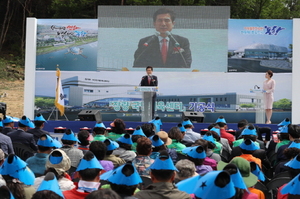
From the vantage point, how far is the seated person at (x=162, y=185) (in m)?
3.10

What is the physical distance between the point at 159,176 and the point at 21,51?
2292 centimetres

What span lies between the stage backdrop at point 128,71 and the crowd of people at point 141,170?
633 cm

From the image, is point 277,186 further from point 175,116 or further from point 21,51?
point 21,51

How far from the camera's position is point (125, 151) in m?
5.16

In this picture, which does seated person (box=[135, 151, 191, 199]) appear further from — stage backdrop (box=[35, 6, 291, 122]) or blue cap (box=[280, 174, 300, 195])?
stage backdrop (box=[35, 6, 291, 122])

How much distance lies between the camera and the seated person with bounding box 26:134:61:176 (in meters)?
4.54

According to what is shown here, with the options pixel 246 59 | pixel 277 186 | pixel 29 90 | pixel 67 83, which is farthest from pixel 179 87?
pixel 277 186

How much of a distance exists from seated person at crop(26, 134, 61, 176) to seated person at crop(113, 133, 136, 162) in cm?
66

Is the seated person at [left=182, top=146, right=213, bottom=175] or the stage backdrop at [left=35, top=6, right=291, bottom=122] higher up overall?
the stage backdrop at [left=35, top=6, right=291, bottom=122]

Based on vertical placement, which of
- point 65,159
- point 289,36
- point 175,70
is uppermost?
point 289,36

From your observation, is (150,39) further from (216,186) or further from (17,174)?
(216,186)

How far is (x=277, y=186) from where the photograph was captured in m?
4.14

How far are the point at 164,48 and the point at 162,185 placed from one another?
34.4ft

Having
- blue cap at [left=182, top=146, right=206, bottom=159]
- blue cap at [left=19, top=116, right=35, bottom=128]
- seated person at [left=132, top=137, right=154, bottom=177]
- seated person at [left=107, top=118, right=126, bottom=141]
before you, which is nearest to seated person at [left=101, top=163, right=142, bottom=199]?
blue cap at [left=182, top=146, right=206, bottom=159]
